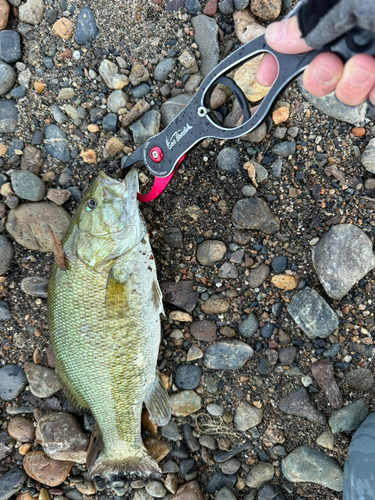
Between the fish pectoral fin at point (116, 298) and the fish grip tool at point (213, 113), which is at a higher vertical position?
the fish grip tool at point (213, 113)

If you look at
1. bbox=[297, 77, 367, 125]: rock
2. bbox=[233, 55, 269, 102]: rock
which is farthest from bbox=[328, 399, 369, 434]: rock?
bbox=[233, 55, 269, 102]: rock

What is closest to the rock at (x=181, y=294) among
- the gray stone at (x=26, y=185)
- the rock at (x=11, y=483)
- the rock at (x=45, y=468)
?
the gray stone at (x=26, y=185)

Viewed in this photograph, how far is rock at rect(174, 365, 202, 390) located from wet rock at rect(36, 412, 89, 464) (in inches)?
40.4

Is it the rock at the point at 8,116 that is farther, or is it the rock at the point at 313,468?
the rock at the point at 8,116

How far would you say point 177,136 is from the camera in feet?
8.95

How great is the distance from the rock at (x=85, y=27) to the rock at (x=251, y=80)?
54.2 inches

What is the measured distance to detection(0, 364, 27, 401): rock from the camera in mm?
3350

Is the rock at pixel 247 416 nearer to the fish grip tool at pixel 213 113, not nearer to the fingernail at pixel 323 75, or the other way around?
the fish grip tool at pixel 213 113

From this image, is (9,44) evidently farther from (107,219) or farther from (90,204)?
(107,219)

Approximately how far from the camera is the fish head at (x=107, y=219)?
2.76m

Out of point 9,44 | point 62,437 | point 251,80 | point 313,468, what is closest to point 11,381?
point 62,437

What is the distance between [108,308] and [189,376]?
1.09 meters

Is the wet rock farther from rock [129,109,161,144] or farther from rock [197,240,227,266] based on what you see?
rock [129,109,161,144]

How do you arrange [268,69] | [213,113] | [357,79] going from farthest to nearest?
[213,113], [268,69], [357,79]
